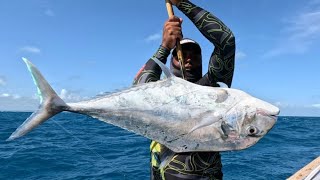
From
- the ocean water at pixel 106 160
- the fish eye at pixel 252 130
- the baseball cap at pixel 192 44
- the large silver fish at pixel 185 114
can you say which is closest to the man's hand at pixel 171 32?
the baseball cap at pixel 192 44

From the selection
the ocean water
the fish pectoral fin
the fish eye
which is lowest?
the ocean water

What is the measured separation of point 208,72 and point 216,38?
0.41 metres

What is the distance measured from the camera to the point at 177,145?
2.86 metres

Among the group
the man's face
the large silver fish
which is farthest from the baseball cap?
the large silver fish

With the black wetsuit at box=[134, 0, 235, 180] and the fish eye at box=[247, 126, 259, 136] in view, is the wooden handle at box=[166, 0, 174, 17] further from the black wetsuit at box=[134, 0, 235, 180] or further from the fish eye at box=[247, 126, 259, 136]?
the fish eye at box=[247, 126, 259, 136]

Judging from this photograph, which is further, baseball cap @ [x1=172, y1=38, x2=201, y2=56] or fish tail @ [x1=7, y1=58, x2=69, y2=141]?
baseball cap @ [x1=172, y1=38, x2=201, y2=56]

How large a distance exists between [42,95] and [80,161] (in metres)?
10.9

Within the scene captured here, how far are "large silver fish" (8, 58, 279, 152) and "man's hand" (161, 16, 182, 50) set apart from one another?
2.10ft

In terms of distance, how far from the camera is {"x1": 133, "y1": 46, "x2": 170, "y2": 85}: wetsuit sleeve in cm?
350


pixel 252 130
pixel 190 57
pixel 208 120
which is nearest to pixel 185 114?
pixel 208 120

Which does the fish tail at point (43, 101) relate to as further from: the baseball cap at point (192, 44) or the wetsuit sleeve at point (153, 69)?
the baseball cap at point (192, 44)

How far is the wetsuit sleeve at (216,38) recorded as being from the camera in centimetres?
331

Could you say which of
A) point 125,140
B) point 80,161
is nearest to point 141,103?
point 80,161

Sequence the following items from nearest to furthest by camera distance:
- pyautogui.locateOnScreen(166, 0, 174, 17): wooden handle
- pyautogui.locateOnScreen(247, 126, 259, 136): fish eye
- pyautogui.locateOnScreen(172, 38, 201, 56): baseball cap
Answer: pyautogui.locateOnScreen(247, 126, 259, 136): fish eye < pyautogui.locateOnScreen(166, 0, 174, 17): wooden handle < pyautogui.locateOnScreen(172, 38, 201, 56): baseball cap
